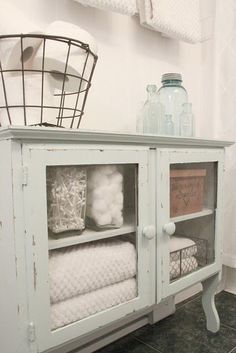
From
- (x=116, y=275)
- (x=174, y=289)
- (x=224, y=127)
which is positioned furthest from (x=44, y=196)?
(x=224, y=127)

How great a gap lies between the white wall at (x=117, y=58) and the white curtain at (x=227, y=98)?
0.56 feet

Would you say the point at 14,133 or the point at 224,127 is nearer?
the point at 14,133

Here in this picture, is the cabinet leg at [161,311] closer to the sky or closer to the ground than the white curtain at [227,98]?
closer to the ground

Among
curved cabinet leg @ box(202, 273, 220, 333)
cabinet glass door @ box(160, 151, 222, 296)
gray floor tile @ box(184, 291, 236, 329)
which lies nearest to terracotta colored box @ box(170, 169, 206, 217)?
cabinet glass door @ box(160, 151, 222, 296)

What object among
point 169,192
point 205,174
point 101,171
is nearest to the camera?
point 101,171

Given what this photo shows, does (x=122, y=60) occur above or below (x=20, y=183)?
above

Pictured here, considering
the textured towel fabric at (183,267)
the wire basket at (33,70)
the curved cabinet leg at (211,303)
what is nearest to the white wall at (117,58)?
the wire basket at (33,70)

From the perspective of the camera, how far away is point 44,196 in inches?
23.5

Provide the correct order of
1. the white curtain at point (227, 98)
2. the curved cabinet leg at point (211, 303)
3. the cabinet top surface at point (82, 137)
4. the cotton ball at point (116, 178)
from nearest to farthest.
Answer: the cabinet top surface at point (82, 137) < the cotton ball at point (116, 178) < the curved cabinet leg at point (211, 303) < the white curtain at point (227, 98)

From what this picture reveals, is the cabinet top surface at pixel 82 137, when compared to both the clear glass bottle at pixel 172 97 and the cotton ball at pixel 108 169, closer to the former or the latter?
the cotton ball at pixel 108 169

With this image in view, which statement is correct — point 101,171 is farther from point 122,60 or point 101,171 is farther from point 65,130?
point 122,60

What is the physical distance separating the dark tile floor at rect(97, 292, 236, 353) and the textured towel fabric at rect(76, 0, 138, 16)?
1.14m

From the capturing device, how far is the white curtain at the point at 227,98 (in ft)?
4.28

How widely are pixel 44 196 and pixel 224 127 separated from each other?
102 centimetres
